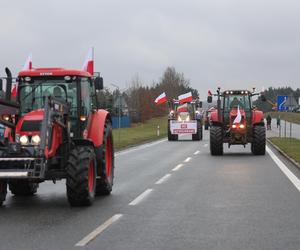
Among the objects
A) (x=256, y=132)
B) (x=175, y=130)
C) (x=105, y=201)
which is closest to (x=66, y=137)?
(x=105, y=201)

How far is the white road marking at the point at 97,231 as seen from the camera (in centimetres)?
772

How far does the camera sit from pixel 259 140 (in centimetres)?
2570

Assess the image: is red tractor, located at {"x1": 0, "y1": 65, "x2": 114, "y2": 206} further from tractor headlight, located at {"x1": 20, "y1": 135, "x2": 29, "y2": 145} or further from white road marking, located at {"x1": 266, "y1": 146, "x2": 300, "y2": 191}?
white road marking, located at {"x1": 266, "y1": 146, "x2": 300, "y2": 191}

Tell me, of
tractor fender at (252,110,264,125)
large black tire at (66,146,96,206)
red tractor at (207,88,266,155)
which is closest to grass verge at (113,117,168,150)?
red tractor at (207,88,266,155)

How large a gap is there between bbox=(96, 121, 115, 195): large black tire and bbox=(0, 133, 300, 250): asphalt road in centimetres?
37

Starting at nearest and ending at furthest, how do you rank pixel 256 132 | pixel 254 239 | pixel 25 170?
1. pixel 254 239
2. pixel 25 170
3. pixel 256 132

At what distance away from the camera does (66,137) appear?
1106cm

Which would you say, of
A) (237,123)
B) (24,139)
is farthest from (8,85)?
(237,123)

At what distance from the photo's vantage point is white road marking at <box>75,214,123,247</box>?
7.72 m

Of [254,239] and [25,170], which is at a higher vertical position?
[25,170]

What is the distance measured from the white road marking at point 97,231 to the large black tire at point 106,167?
2332 mm

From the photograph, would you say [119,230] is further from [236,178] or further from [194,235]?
[236,178]

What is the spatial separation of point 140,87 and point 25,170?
86.7 metres

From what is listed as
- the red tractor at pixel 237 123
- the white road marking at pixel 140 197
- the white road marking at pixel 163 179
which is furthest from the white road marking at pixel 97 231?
the red tractor at pixel 237 123
